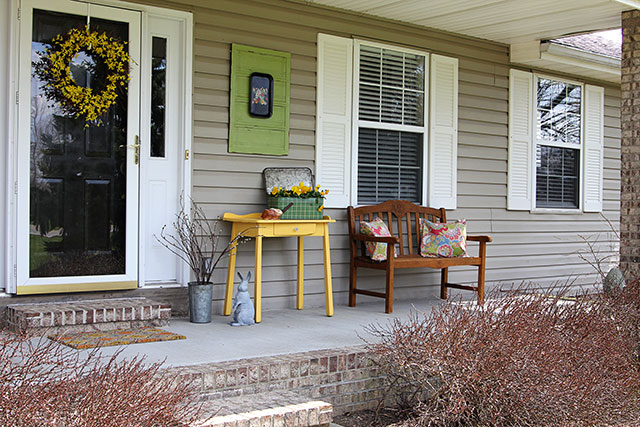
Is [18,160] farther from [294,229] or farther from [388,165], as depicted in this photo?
[388,165]

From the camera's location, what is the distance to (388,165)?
6.64 meters

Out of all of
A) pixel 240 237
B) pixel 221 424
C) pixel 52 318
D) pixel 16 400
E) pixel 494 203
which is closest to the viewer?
pixel 16 400

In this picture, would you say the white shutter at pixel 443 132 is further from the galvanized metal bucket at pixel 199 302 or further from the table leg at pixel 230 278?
the galvanized metal bucket at pixel 199 302

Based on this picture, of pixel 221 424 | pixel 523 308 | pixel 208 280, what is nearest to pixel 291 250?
pixel 208 280

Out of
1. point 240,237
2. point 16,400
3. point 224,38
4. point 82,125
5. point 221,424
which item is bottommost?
point 221,424

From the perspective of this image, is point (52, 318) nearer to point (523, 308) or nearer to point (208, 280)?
point (208, 280)

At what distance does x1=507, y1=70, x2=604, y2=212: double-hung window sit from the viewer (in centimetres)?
768

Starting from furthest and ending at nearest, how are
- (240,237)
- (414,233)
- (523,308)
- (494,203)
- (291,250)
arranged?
(494,203) < (414,233) < (291,250) < (240,237) < (523,308)

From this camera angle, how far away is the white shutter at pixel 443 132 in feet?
22.6

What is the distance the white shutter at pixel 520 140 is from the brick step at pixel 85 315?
415cm

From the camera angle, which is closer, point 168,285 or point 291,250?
point 168,285

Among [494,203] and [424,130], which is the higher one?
[424,130]

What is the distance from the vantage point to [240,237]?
562 cm

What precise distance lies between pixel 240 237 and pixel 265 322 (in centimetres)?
72
